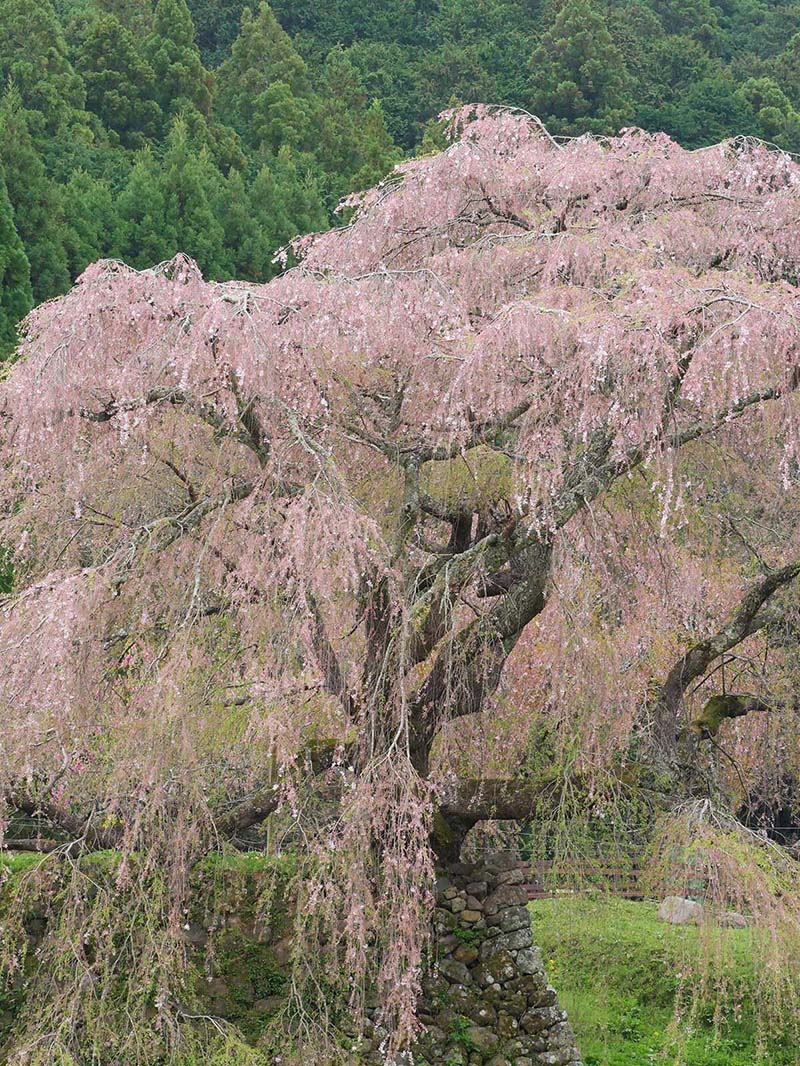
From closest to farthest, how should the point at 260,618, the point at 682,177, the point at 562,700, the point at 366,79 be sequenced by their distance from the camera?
1. the point at 260,618
2. the point at 562,700
3. the point at 682,177
4. the point at 366,79

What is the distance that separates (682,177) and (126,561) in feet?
Result: 13.6

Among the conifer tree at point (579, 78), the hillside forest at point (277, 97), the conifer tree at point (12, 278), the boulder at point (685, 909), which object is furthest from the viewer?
the conifer tree at point (579, 78)

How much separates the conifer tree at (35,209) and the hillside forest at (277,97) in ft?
0.10

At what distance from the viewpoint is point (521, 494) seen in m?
5.61

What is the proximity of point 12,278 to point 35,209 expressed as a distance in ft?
8.38

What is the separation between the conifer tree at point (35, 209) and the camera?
698 inches

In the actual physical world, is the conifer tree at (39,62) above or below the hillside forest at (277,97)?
above

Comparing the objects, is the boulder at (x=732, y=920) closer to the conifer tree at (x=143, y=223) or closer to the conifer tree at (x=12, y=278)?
the conifer tree at (x=12, y=278)

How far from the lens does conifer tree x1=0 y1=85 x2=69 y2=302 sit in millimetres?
17734

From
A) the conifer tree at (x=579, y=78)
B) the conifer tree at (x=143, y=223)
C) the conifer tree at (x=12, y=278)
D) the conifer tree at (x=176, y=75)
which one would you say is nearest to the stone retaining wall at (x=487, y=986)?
the conifer tree at (x=12, y=278)

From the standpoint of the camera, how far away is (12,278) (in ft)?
54.1

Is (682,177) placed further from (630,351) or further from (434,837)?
(434,837)

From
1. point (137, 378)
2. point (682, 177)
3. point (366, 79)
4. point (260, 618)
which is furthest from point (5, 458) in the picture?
point (366, 79)

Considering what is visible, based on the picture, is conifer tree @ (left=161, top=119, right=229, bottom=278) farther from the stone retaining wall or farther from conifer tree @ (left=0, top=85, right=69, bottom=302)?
the stone retaining wall
